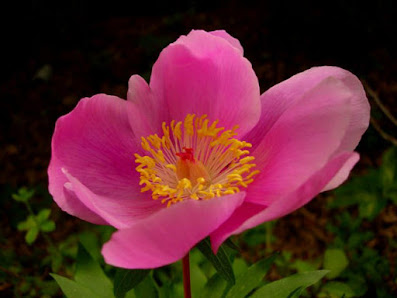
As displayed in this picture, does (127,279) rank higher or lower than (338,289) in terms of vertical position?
higher

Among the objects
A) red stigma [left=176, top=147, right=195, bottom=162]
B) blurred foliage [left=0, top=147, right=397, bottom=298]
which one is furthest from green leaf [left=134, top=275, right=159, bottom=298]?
red stigma [left=176, top=147, right=195, bottom=162]

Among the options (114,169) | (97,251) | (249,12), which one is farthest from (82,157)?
(249,12)

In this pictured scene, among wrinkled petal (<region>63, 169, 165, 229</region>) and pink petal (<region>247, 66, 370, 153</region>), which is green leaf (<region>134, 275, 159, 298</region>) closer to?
wrinkled petal (<region>63, 169, 165, 229</region>)

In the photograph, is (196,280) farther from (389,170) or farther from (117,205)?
(389,170)

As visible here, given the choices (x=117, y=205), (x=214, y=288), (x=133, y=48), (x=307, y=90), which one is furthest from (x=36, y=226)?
(x=133, y=48)

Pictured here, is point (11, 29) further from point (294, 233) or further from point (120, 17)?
point (294, 233)

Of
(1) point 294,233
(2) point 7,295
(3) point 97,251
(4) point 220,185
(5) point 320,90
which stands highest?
(5) point 320,90
